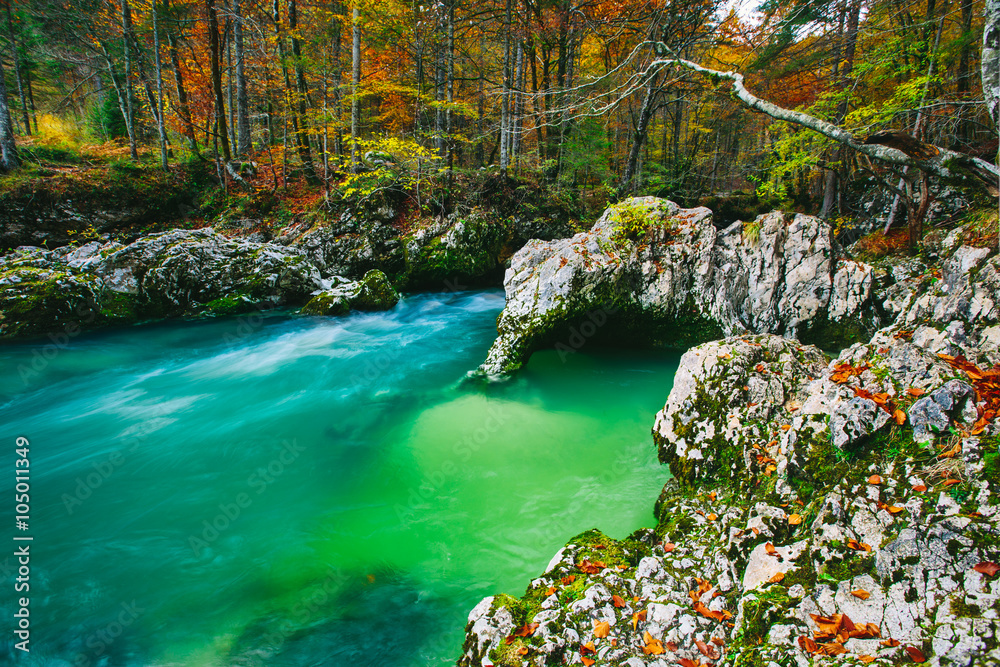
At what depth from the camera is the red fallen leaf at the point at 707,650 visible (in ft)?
7.14

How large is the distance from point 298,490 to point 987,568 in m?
5.83

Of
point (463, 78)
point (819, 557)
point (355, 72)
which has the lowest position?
point (819, 557)

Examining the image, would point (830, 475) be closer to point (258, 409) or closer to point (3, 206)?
point (258, 409)

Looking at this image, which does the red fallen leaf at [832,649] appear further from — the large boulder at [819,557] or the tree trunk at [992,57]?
the tree trunk at [992,57]

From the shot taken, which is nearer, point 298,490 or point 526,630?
point 526,630

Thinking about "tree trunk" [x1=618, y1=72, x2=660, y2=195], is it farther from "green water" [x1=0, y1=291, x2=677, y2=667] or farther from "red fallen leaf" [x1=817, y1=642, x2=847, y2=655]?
"red fallen leaf" [x1=817, y1=642, x2=847, y2=655]

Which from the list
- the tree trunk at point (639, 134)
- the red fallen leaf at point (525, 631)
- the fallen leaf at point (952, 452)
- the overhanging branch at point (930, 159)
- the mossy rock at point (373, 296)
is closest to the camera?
the fallen leaf at point (952, 452)

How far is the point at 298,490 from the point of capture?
511 centimetres

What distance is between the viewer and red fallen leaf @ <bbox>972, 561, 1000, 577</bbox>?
1879 millimetres

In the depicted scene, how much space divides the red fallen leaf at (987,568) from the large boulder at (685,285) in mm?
5712

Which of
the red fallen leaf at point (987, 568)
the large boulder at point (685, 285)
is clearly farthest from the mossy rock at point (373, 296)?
the red fallen leaf at point (987, 568)

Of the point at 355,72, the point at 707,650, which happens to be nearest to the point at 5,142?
the point at 355,72

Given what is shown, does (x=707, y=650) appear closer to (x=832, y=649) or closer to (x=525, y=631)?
(x=832, y=649)

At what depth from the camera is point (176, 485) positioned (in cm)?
517
